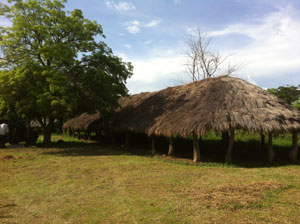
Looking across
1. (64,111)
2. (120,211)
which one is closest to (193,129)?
(120,211)

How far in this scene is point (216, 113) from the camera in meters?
10.1

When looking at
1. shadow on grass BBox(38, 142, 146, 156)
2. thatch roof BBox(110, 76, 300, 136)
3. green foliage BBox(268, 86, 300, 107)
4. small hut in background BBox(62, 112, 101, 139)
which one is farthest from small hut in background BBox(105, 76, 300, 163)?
green foliage BBox(268, 86, 300, 107)

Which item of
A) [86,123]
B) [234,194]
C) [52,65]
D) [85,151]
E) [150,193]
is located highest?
[52,65]

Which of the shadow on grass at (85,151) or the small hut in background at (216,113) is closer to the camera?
the small hut in background at (216,113)

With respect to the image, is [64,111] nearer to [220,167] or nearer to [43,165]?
[43,165]

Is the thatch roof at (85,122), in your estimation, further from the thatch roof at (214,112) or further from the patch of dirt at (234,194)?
the patch of dirt at (234,194)

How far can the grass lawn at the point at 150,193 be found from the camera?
16.0ft

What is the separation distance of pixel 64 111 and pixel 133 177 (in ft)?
23.1

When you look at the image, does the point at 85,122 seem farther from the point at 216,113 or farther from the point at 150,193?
the point at 150,193

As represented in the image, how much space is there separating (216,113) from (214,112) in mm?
134

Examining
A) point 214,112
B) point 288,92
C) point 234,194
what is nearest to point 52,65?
point 214,112

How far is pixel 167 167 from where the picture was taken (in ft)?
31.6

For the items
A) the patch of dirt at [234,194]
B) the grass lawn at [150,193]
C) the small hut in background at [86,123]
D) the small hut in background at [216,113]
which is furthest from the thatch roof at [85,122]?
the patch of dirt at [234,194]

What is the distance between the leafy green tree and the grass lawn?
4.22 m
